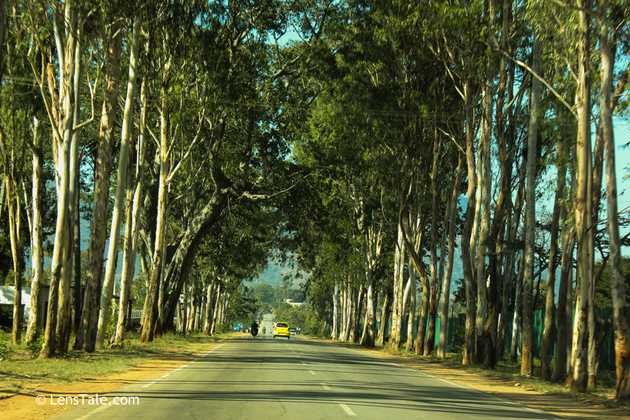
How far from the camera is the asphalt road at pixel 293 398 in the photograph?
13.6 meters

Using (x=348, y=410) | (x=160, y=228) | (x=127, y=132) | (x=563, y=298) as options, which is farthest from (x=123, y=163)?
(x=348, y=410)

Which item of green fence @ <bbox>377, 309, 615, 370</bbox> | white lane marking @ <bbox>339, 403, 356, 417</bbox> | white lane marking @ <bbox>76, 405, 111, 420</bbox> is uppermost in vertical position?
green fence @ <bbox>377, 309, 615, 370</bbox>

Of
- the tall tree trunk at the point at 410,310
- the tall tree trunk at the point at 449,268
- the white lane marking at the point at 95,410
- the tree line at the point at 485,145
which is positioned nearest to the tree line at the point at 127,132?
the tree line at the point at 485,145

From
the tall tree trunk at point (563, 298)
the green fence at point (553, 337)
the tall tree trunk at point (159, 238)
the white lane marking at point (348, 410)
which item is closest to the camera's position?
the white lane marking at point (348, 410)

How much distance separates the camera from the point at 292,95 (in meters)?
41.2

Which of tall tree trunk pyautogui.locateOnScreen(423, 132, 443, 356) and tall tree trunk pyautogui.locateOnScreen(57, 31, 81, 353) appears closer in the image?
tall tree trunk pyautogui.locateOnScreen(57, 31, 81, 353)

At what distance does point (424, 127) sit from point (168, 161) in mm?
11495

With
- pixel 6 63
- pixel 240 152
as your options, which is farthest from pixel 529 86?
pixel 6 63

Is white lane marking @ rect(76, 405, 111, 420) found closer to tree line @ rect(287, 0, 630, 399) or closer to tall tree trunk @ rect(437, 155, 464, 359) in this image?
tree line @ rect(287, 0, 630, 399)

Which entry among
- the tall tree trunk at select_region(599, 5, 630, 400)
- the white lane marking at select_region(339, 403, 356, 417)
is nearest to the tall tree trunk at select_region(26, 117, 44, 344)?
the white lane marking at select_region(339, 403, 356, 417)

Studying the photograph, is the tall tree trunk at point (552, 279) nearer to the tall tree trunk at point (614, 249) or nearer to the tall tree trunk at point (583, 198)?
the tall tree trunk at point (583, 198)

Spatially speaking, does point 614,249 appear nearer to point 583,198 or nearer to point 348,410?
point 583,198

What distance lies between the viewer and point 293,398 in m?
16.3

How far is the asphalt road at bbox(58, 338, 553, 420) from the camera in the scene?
1359 centimetres
